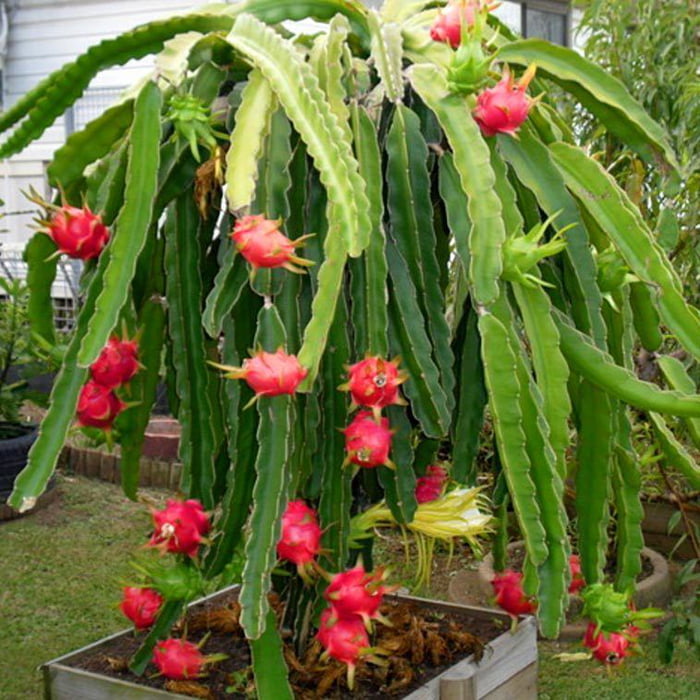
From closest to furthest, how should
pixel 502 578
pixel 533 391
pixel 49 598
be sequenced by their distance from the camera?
pixel 533 391 < pixel 502 578 < pixel 49 598

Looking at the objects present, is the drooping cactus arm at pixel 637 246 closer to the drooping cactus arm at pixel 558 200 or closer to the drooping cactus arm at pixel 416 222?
the drooping cactus arm at pixel 558 200

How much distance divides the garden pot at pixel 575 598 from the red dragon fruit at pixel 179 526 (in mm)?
1506

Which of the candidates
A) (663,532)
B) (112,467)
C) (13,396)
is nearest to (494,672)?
(663,532)

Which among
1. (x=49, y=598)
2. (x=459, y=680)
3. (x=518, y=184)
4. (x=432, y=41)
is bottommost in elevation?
(x=49, y=598)

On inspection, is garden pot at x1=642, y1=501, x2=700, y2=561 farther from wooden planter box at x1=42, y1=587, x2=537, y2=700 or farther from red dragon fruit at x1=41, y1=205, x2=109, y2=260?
Answer: red dragon fruit at x1=41, y1=205, x2=109, y2=260

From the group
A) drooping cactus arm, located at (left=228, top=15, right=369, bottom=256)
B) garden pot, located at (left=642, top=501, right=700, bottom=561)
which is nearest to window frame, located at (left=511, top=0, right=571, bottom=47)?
garden pot, located at (left=642, top=501, right=700, bottom=561)

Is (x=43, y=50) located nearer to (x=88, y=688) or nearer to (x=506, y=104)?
(x=88, y=688)

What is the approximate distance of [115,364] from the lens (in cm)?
131

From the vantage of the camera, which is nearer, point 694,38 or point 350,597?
point 350,597

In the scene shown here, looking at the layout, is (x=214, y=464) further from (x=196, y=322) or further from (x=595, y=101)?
(x=595, y=101)

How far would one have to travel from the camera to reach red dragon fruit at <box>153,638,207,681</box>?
4.76ft

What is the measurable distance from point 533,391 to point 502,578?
0.43 m

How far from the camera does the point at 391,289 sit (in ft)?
4.37

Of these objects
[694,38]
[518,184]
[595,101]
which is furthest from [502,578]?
[694,38]
